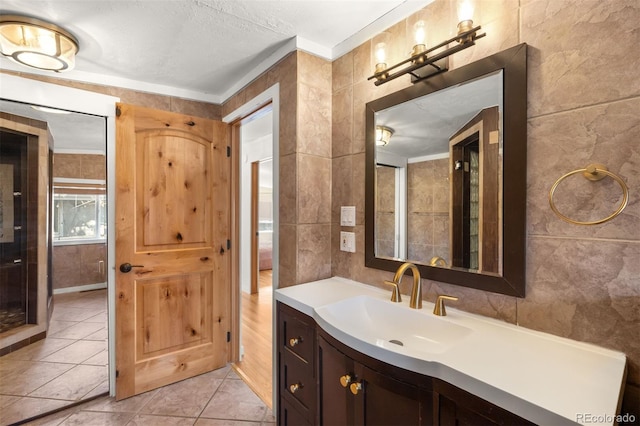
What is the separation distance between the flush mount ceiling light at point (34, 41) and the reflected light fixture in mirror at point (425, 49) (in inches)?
68.2

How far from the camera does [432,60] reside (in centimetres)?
125

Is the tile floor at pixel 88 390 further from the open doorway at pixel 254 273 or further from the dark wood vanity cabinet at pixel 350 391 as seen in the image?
the dark wood vanity cabinet at pixel 350 391

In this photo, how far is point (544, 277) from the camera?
1.03 m

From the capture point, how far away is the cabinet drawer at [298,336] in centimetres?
135

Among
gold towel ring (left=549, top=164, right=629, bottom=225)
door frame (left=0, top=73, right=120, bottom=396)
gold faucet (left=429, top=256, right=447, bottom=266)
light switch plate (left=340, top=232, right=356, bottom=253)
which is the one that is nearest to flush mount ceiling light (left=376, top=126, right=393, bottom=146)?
light switch plate (left=340, top=232, right=356, bottom=253)

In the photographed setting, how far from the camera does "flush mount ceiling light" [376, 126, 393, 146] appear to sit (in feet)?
5.12

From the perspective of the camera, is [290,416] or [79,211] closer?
[290,416]

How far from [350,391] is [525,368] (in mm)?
579

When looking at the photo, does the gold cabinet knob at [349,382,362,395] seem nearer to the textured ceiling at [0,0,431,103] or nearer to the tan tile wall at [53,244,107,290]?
the textured ceiling at [0,0,431,103]

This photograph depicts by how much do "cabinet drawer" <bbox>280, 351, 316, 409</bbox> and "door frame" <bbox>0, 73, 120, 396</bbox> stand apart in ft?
4.62

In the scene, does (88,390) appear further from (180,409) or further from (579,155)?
(579,155)

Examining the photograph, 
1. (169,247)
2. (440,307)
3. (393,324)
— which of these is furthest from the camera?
(169,247)

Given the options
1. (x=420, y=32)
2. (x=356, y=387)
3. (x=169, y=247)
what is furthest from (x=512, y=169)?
(x=169, y=247)

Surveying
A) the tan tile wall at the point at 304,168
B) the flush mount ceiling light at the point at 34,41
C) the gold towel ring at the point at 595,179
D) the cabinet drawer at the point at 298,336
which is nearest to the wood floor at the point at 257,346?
the cabinet drawer at the point at 298,336
